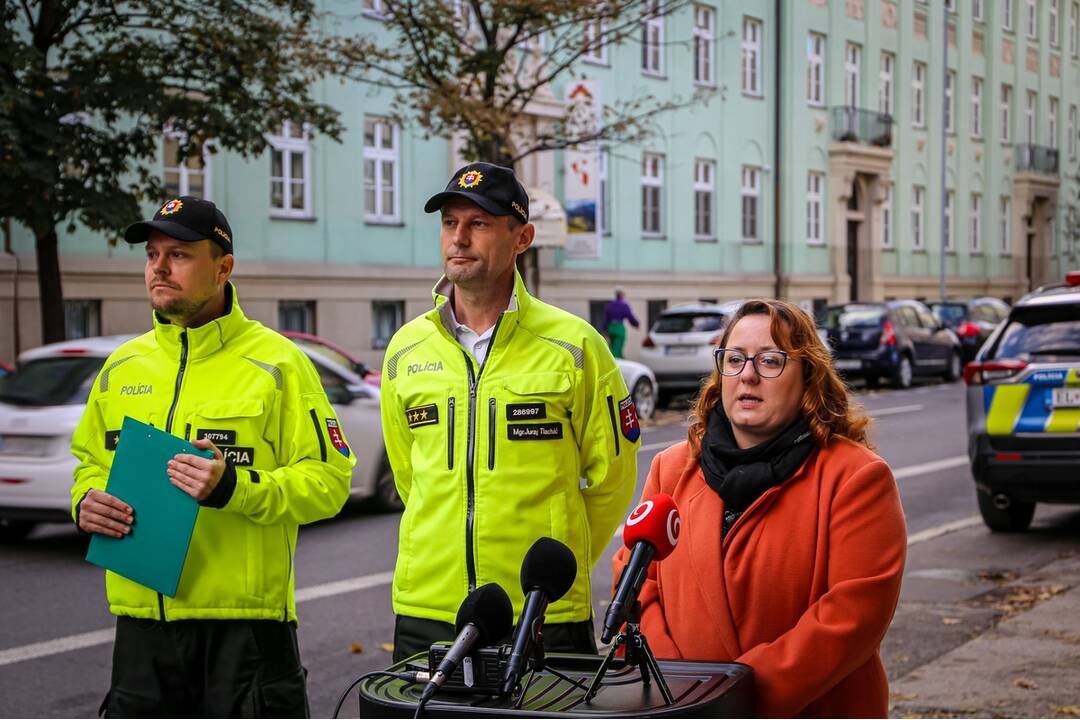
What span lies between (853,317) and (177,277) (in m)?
24.7

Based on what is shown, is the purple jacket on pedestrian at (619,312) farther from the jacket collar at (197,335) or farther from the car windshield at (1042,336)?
the jacket collar at (197,335)

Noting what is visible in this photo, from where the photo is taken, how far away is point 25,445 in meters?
10.4

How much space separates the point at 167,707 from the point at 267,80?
1464 cm

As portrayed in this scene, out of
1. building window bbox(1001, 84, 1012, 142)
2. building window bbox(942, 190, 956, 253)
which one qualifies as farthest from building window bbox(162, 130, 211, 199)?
building window bbox(1001, 84, 1012, 142)

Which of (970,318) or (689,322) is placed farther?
(970,318)

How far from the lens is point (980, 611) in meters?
8.45

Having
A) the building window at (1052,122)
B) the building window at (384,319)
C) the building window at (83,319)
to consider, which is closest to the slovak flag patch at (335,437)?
the building window at (83,319)

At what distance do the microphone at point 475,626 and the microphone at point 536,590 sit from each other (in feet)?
0.14

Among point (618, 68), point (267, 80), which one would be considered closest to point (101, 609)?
point (267, 80)

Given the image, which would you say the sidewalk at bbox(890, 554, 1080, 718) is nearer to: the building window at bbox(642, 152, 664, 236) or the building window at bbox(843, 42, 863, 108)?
the building window at bbox(642, 152, 664, 236)

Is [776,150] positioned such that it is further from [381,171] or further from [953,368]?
[381,171]

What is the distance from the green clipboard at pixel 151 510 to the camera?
151 inches

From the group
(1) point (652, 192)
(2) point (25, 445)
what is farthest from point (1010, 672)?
(1) point (652, 192)

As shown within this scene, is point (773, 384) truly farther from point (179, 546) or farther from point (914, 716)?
point (914, 716)
